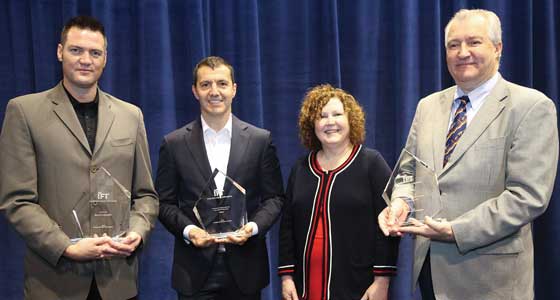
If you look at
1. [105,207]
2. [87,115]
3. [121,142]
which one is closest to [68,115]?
[87,115]

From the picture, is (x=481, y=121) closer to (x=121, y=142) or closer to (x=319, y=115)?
(x=319, y=115)

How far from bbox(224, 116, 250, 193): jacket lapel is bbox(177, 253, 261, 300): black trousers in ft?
1.25

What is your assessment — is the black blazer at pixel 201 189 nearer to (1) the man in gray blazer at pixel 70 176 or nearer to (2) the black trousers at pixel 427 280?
(1) the man in gray blazer at pixel 70 176

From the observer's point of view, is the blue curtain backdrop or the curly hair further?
the blue curtain backdrop

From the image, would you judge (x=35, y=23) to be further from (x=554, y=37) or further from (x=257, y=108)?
(x=554, y=37)

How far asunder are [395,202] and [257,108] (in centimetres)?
164

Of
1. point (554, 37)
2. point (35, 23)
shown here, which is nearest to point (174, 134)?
point (35, 23)

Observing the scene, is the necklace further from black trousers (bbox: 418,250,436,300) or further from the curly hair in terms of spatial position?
black trousers (bbox: 418,250,436,300)

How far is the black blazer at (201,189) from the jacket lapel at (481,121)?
847mm

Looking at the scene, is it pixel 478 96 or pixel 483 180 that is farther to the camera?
pixel 478 96

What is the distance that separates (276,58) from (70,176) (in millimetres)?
1838

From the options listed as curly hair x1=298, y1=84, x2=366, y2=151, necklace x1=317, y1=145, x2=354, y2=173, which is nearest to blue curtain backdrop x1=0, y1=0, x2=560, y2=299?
curly hair x1=298, y1=84, x2=366, y2=151

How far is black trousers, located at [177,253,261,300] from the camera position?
2.68 m

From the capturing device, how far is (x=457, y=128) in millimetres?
2461
